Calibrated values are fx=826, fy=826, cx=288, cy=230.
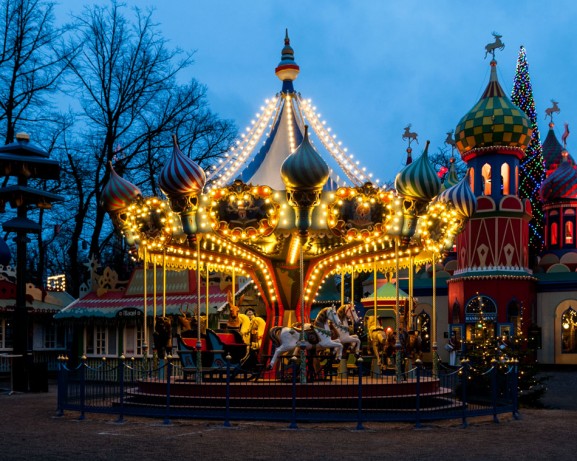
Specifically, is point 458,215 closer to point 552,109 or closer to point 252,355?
point 252,355

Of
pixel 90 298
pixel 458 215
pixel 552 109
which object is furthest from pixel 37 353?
pixel 552 109

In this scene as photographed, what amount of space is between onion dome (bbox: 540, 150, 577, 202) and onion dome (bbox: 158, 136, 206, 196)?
30014 millimetres

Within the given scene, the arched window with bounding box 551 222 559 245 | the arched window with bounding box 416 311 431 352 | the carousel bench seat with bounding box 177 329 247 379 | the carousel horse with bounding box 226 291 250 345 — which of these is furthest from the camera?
the arched window with bounding box 551 222 559 245

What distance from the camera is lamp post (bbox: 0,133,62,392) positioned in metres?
23.0

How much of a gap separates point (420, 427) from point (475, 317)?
23.6m

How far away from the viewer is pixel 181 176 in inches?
596

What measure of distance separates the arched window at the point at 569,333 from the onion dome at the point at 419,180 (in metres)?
24.2

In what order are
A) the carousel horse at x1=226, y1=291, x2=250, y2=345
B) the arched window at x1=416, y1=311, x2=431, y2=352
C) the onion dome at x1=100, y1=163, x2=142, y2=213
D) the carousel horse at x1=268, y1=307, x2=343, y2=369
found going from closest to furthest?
the carousel horse at x1=268, y1=307, x2=343, y2=369 → the onion dome at x1=100, y1=163, x2=142, y2=213 → the carousel horse at x1=226, y1=291, x2=250, y2=345 → the arched window at x1=416, y1=311, x2=431, y2=352

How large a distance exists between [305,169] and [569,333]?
26305mm

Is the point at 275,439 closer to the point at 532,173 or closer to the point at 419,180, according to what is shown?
the point at 419,180

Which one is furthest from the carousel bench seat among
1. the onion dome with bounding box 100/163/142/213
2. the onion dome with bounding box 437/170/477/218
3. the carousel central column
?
the onion dome with bounding box 437/170/477/218

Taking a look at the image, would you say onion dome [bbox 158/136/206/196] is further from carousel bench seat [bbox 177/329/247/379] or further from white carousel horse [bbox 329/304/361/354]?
white carousel horse [bbox 329/304/361/354]

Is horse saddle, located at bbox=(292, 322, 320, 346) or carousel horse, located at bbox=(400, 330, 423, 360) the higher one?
horse saddle, located at bbox=(292, 322, 320, 346)

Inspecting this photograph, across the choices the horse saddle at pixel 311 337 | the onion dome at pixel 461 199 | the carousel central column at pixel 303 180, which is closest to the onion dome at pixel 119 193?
the carousel central column at pixel 303 180
